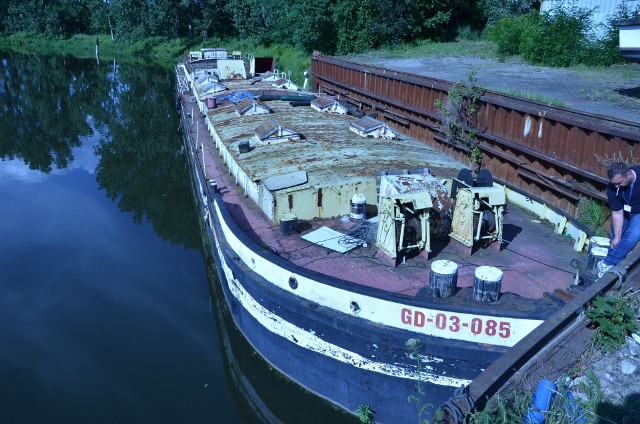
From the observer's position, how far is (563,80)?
62.7 feet

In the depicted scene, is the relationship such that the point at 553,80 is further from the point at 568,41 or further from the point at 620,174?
the point at 620,174

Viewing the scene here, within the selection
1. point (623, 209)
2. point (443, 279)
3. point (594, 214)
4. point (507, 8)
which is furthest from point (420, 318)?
point (507, 8)

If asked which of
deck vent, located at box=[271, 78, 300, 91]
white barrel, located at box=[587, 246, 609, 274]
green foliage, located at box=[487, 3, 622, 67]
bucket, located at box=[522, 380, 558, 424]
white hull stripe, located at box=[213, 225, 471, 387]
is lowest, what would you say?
white hull stripe, located at box=[213, 225, 471, 387]

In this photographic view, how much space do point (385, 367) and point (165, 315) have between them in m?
5.97

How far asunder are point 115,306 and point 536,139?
35.5 feet

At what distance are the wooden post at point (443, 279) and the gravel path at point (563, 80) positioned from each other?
770 centimetres

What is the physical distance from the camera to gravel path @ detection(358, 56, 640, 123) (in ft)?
46.5

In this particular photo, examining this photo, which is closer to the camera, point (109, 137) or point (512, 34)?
point (109, 137)

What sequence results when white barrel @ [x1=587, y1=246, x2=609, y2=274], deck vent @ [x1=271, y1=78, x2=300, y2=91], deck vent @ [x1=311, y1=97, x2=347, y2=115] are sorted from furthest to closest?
1. deck vent @ [x1=271, y1=78, x2=300, y2=91]
2. deck vent @ [x1=311, y1=97, x2=347, y2=115]
3. white barrel @ [x1=587, y1=246, x2=609, y2=274]

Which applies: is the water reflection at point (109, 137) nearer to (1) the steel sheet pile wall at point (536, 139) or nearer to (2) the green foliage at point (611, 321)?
(1) the steel sheet pile wall at point (536, 139)

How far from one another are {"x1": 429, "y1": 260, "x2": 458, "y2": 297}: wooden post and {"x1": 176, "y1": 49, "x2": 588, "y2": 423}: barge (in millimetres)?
20

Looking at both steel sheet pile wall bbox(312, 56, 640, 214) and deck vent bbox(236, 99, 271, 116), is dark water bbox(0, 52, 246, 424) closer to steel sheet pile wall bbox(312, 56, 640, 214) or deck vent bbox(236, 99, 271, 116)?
deck vent bbox(236, 99, 271, 116)

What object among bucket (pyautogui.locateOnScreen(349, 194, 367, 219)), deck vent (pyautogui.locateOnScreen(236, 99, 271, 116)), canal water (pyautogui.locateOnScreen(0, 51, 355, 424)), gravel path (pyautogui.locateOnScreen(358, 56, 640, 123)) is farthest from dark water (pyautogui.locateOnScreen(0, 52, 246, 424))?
gravel path (pyautogui.locateOnScreen(358, 56, 640, 123))

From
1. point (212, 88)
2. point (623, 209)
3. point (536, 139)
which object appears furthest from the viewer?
point (212, 88)
